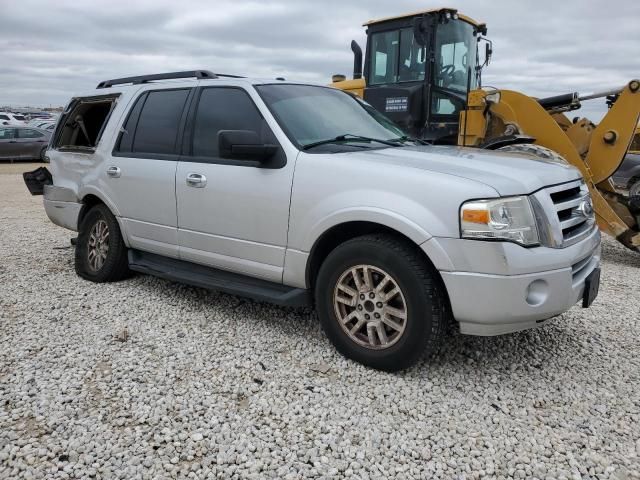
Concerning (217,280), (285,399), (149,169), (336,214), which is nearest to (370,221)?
(336,214)

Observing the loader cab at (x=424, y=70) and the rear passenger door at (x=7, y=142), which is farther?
the rear passenger door at (x=7, y=142)

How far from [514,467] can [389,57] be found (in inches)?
259

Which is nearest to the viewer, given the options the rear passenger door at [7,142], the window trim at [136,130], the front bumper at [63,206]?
the window trim at [136,130]

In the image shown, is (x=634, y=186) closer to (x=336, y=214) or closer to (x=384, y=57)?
(x=384, y=57)

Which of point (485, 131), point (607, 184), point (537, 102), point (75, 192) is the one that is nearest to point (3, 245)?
point (75, 192)

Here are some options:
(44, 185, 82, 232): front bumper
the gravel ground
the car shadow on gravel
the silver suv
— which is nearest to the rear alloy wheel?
the gravel ground

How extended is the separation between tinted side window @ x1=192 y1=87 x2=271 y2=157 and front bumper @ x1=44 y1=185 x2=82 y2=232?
191cm

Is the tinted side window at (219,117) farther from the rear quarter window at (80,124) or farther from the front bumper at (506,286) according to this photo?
the rear quarter window at (80,124)

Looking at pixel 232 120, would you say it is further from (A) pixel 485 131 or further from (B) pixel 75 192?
(A) pixel 485 131

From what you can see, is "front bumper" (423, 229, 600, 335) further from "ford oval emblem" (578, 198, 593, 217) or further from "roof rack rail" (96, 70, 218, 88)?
"roof rack rail" (96, 70, 218, 88)

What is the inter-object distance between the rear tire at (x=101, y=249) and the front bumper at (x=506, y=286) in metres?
3.29

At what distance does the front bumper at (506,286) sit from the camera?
2945 mm

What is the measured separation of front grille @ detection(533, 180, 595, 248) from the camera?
3.11m

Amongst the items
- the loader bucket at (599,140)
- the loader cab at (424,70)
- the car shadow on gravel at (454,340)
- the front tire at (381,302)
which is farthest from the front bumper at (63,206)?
the loader bucket at (599,140)
